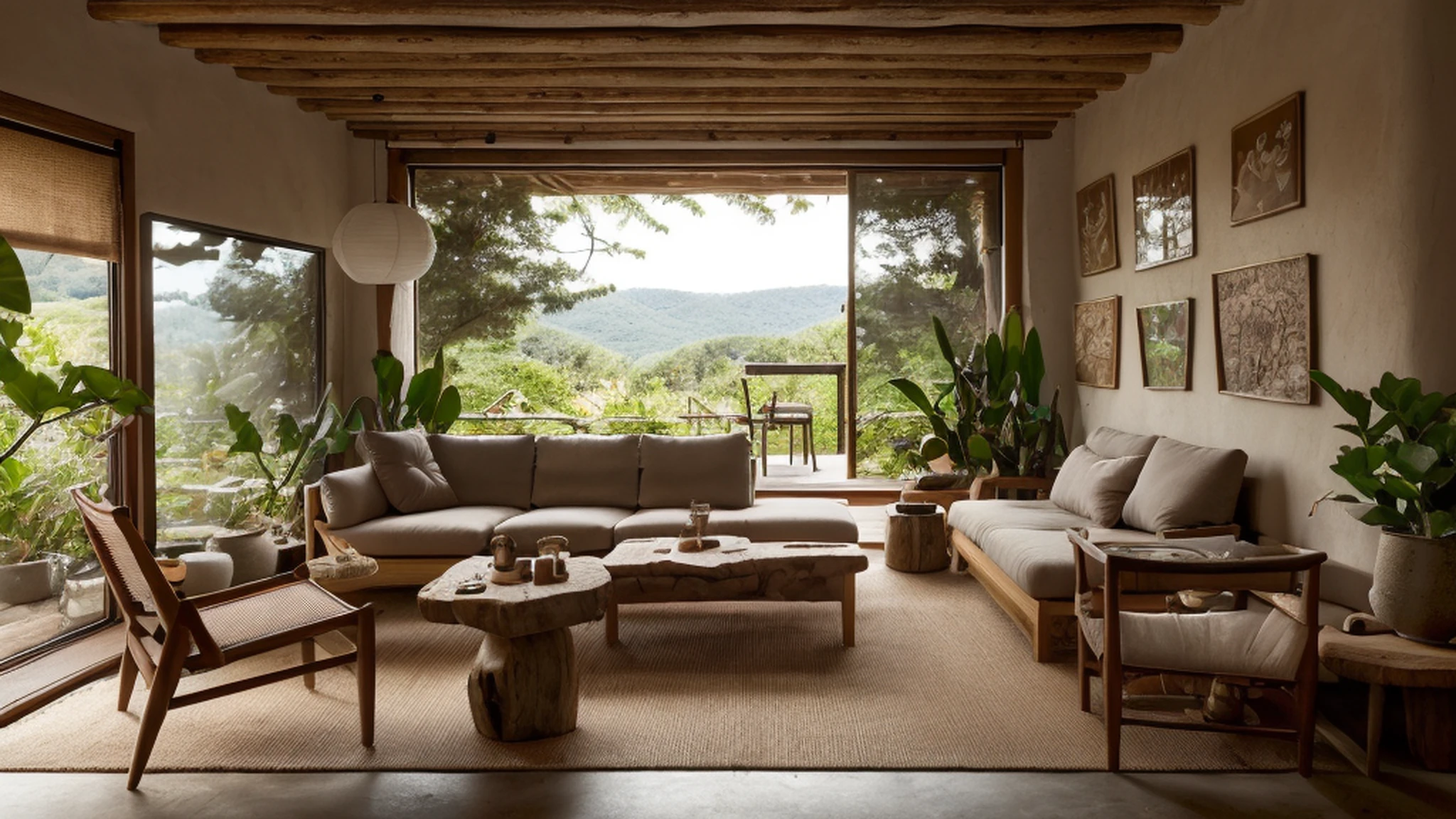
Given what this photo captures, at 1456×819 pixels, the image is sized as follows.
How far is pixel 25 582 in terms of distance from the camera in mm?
4430

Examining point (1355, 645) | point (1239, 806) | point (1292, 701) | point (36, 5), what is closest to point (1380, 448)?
point (1355, 645)

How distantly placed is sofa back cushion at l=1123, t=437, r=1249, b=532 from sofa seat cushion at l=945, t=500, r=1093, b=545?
0.41 meters

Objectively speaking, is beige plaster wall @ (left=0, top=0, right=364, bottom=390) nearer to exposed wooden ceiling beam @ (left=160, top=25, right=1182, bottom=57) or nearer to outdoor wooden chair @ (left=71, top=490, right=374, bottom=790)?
exposed wooden ceiling beam @ (left=160, top=25, right=1182, bottom=57)

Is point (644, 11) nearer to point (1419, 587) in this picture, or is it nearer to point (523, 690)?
point (523, 690)

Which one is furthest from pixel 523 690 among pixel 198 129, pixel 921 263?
pixel 921 263

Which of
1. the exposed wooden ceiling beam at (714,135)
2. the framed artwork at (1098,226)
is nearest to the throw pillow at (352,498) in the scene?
the exposed wooden ceiling beam at (714,135)

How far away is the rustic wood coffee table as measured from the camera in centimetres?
446

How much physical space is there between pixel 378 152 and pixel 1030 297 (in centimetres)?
486

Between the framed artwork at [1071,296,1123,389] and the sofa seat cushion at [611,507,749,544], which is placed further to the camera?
the framed artwork at [1071,296,1123,389]

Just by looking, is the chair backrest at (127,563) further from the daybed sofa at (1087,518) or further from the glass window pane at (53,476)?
the daybed sofa at (1087,518)

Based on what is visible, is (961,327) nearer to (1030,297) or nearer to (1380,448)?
(1030,297)

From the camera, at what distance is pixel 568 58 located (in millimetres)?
5535

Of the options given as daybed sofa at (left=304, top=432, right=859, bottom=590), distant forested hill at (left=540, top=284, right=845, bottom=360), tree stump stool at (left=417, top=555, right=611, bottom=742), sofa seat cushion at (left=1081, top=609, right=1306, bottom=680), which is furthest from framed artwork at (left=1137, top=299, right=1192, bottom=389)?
distant forested hill at (left=540, top=284, right=845, bottom=360)

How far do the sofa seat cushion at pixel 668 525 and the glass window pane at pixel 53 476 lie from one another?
7.81ft
